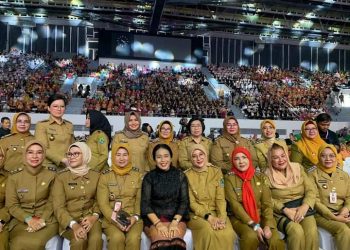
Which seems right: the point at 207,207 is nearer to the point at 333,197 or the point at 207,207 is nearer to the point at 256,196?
the point at 256,196

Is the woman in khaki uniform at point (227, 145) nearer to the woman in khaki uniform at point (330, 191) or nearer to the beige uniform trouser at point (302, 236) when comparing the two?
the woman in khaki uniform at point (330, 191)

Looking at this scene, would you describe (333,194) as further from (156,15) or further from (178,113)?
(156,15)

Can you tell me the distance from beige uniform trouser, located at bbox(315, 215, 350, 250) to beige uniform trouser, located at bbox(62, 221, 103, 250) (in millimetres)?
2172

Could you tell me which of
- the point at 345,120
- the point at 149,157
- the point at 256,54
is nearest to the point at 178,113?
the point at 345,120

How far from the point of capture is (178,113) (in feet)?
50.6

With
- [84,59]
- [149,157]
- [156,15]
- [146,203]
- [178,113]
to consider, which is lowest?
[146,203]

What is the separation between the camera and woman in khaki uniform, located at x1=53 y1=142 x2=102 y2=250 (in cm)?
311

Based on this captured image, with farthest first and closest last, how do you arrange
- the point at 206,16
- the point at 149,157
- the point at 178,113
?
the point at 206,16, the point at 178,113, the point at 149,157

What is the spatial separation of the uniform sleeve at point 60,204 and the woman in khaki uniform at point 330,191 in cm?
245

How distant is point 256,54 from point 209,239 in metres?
28.1

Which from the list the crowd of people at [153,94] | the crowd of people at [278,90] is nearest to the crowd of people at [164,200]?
the crowd of people at [153,94]

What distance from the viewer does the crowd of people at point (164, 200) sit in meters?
3.15

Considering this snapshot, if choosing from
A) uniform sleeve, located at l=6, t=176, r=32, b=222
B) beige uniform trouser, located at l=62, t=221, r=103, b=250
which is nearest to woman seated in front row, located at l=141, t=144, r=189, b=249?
beige uniform trouser, located at l=62, t=221, r=103, b=250

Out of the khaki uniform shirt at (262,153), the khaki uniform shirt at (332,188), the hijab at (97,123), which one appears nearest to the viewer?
the khaki uniform shirt at (332,188)
